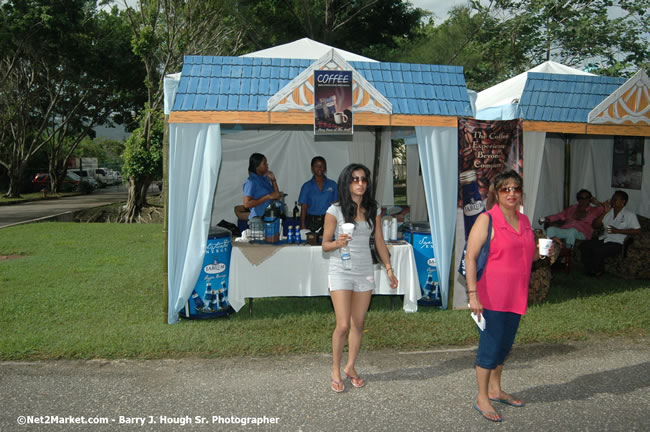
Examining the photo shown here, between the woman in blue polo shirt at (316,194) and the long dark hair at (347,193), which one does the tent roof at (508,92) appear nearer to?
the woman in blue polo shirt at (316,194)

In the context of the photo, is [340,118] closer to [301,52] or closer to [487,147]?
[487,147]

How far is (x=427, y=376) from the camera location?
436cm

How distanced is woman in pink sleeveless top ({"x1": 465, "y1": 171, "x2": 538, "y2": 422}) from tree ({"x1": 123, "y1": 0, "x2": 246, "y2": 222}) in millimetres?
14324

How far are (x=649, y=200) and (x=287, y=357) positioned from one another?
25.0 ft

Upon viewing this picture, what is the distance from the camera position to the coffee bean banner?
19.9ft

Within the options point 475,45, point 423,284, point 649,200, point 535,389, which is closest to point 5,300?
point 423,284

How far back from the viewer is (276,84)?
5840 millimetres

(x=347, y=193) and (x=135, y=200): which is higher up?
(x=347, y=193)

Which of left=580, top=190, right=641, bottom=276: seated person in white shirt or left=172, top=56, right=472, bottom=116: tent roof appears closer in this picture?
left=172, top=56, right=472, bottom=116: tent roof

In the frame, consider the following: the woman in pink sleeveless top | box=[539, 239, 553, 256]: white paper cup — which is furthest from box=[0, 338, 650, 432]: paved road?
box=[539, 239, 553, 256]: white paper cup

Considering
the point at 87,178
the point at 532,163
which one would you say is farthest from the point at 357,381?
the point at 87,178

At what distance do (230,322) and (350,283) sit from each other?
227 centimetres

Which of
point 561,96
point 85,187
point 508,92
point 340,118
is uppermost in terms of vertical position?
point 508,92

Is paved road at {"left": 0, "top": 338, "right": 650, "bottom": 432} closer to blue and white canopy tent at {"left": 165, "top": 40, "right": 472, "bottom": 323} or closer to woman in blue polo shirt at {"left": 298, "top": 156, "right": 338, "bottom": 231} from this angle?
blue and white canopy tent at {"left": 165, "top": 40, "right": 472, "bottom": 323}
